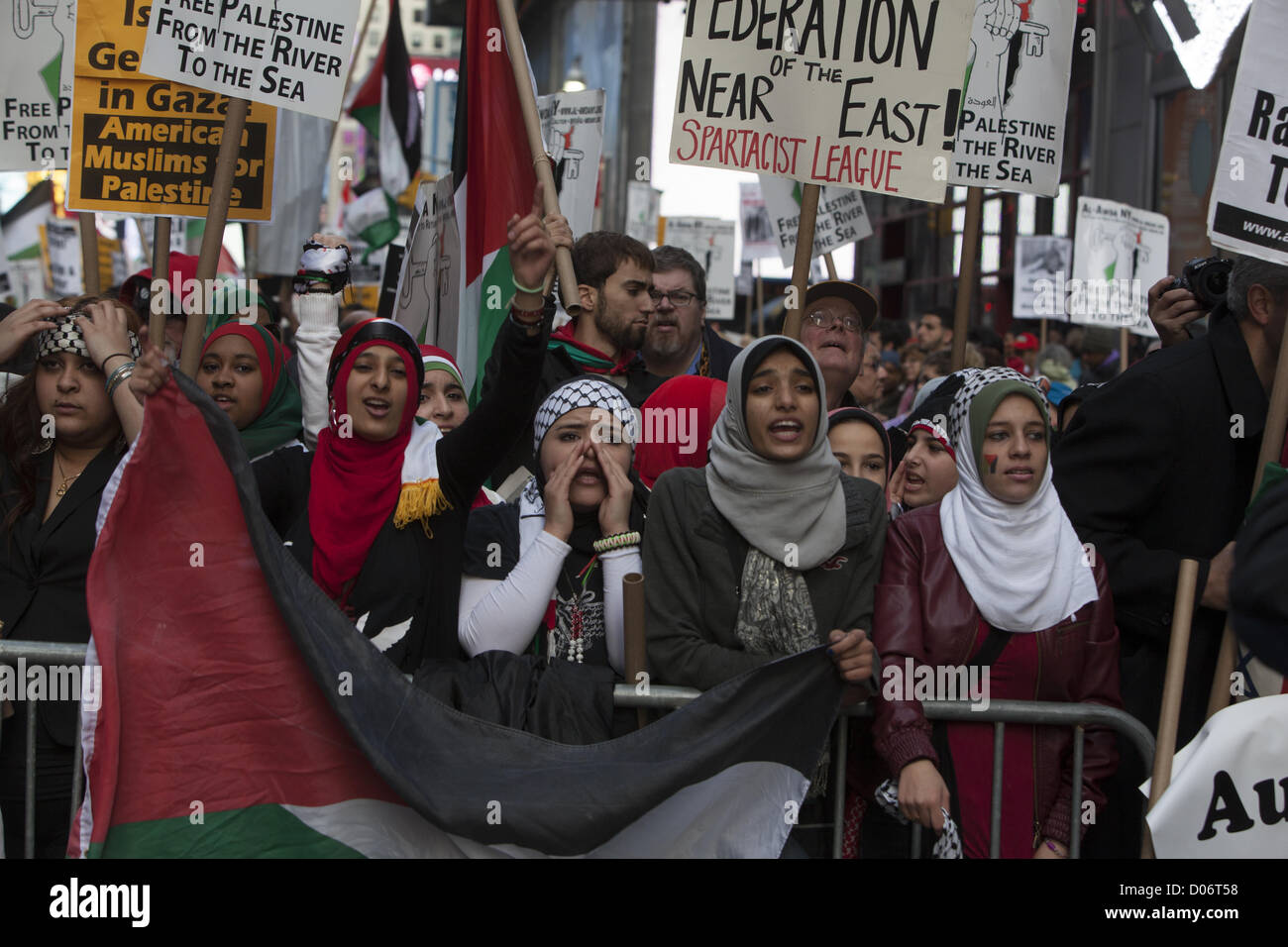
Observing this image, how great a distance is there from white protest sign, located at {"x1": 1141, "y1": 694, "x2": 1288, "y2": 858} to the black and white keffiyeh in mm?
460

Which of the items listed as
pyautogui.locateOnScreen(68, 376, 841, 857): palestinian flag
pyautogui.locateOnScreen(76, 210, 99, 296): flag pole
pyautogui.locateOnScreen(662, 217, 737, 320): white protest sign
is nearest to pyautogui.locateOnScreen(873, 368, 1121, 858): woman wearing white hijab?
pyautogui.locateOnScreen(68, 376, 841, 857): palestinian flag

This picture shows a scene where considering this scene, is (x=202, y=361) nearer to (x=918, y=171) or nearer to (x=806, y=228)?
(x=806, y=228)

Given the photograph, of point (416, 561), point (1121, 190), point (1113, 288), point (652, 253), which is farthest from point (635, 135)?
point (416, 561)

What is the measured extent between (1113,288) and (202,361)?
6.53 m

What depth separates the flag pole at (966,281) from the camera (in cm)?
538

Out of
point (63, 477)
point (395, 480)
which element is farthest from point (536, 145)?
point (63, 477)

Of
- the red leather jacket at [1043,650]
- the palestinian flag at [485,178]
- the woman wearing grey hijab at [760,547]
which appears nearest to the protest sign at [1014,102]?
the palestinian flag at [485,178]

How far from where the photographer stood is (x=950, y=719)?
3.47 meters

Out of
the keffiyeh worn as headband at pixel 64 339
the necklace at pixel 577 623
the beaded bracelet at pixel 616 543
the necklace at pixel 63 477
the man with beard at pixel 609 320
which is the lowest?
the necklace at pixel 577 623

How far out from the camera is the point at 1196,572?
11.6 ft

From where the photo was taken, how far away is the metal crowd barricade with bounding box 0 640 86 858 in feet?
11.2

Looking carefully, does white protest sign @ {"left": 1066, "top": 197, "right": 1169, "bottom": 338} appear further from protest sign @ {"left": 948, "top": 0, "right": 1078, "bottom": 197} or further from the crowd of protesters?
the crowd of protesters

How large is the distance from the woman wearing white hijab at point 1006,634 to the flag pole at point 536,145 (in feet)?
3.94
